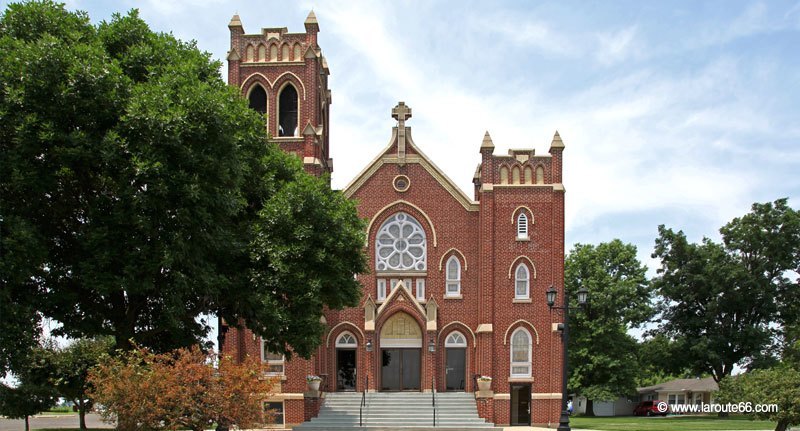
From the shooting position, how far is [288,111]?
122ft

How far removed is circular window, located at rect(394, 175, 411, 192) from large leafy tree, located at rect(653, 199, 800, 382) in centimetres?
2241

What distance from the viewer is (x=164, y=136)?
19719 millimetres

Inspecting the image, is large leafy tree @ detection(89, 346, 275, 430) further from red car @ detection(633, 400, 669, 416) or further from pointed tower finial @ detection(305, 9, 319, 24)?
red car @ detection(633, 400, 669, 416)

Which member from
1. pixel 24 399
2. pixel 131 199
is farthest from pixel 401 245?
pixel 131 199

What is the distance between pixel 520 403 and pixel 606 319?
17.8m

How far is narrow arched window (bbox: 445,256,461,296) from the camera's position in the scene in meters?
36.0

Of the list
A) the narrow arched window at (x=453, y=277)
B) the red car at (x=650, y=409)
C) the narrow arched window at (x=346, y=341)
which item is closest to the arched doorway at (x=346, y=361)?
the narrow arched window at (x=346, y=341)

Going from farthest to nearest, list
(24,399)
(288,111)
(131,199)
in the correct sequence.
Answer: (288,111), (24,399), (131,199)

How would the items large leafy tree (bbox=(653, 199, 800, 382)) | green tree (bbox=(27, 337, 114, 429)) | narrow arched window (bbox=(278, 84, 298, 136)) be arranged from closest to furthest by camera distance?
green tree (bbox=(27, 337, 114, 429)), narrow arched window (bbox=(278, 84, 298, 136)), large leafy tree (bbox=(653, 199, 800, 382))

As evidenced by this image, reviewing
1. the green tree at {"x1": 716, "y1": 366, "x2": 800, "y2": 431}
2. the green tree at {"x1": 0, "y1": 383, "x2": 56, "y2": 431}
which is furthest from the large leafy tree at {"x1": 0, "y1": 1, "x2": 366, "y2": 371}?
the green tree at {"x1": 716, "y1": 366, "x2": 800, "y2": 431}

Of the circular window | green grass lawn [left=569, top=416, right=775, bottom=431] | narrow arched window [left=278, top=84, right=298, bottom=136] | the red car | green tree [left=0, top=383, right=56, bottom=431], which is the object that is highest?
narrow arched window [left=278, top=84, right=298, bottom=136]

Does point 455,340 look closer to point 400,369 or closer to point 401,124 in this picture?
point 400,369

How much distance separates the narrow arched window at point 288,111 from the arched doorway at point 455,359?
11.1m

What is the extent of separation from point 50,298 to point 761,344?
40.8m
